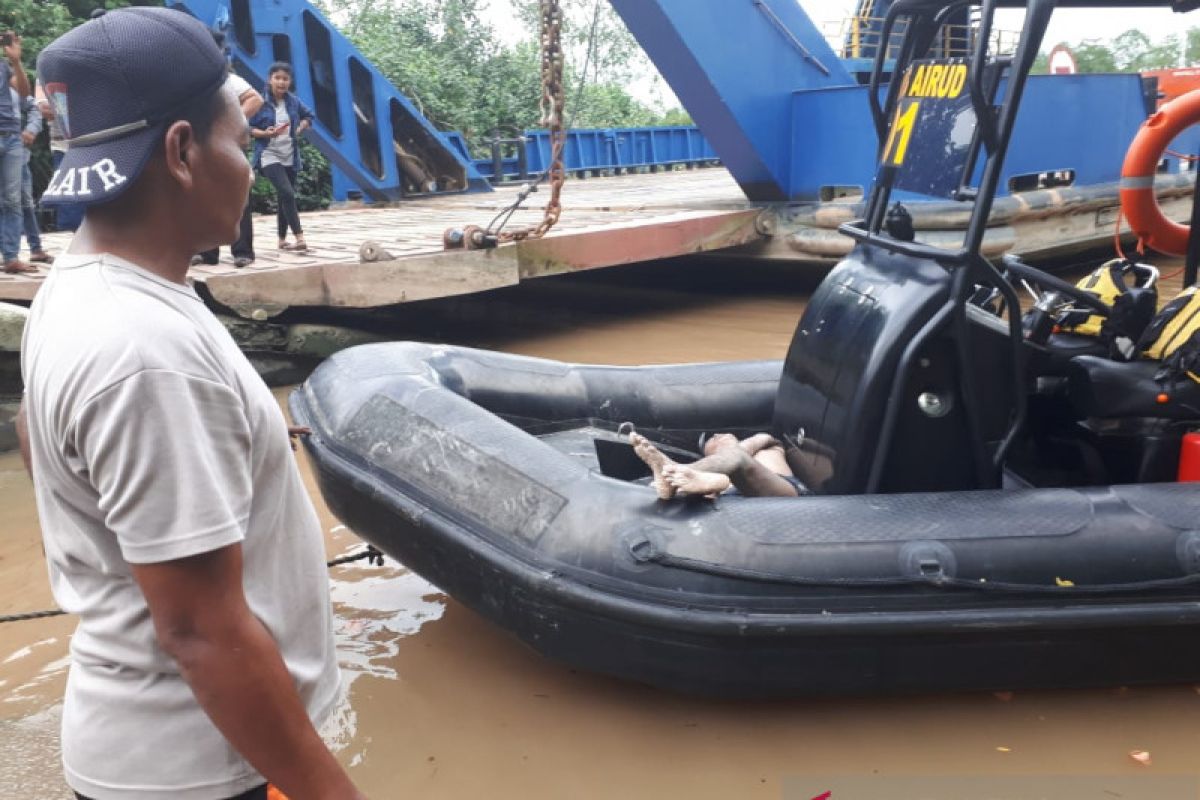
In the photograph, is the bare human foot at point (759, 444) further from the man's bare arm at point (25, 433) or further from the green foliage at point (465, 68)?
the green foliage at point (465, 68)

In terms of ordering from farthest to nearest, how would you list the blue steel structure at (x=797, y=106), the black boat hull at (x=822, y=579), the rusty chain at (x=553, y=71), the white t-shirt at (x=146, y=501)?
the blue steel structure at (x=797, y=106)
the rusty chain at (x=553, y=71)
the black boat hull at (x=822, y=579)
the white t-shirt at (x=146, y=501)

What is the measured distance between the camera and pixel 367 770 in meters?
2.65

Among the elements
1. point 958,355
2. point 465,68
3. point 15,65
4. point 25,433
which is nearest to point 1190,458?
point 958,355

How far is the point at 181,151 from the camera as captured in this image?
1.11 m

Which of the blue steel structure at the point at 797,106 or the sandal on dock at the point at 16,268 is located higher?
the blue steel structure at the point at 797,106

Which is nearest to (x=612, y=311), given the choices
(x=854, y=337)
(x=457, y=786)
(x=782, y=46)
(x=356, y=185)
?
(x=782, y=46)

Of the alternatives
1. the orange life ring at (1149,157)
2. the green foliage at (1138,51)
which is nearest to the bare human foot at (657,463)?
the orange life ring at (1149,157)

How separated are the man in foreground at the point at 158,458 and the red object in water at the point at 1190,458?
2.62 metres

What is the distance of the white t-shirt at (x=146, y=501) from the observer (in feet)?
3.29

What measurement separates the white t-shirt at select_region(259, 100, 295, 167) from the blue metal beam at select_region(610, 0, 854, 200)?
7.74 ft

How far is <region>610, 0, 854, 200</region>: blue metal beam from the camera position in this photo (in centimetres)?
738

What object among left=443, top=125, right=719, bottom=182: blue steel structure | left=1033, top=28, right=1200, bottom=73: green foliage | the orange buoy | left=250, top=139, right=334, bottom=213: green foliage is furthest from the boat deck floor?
left=1033, top=28, right=1200, bottom=73: green foliage

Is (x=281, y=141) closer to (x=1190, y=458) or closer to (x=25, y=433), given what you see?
(x=1190, y=458)

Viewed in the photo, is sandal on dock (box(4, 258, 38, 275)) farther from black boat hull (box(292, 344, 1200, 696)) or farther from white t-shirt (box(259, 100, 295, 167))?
black boat hull (box(292, 344, 1200, 696))
